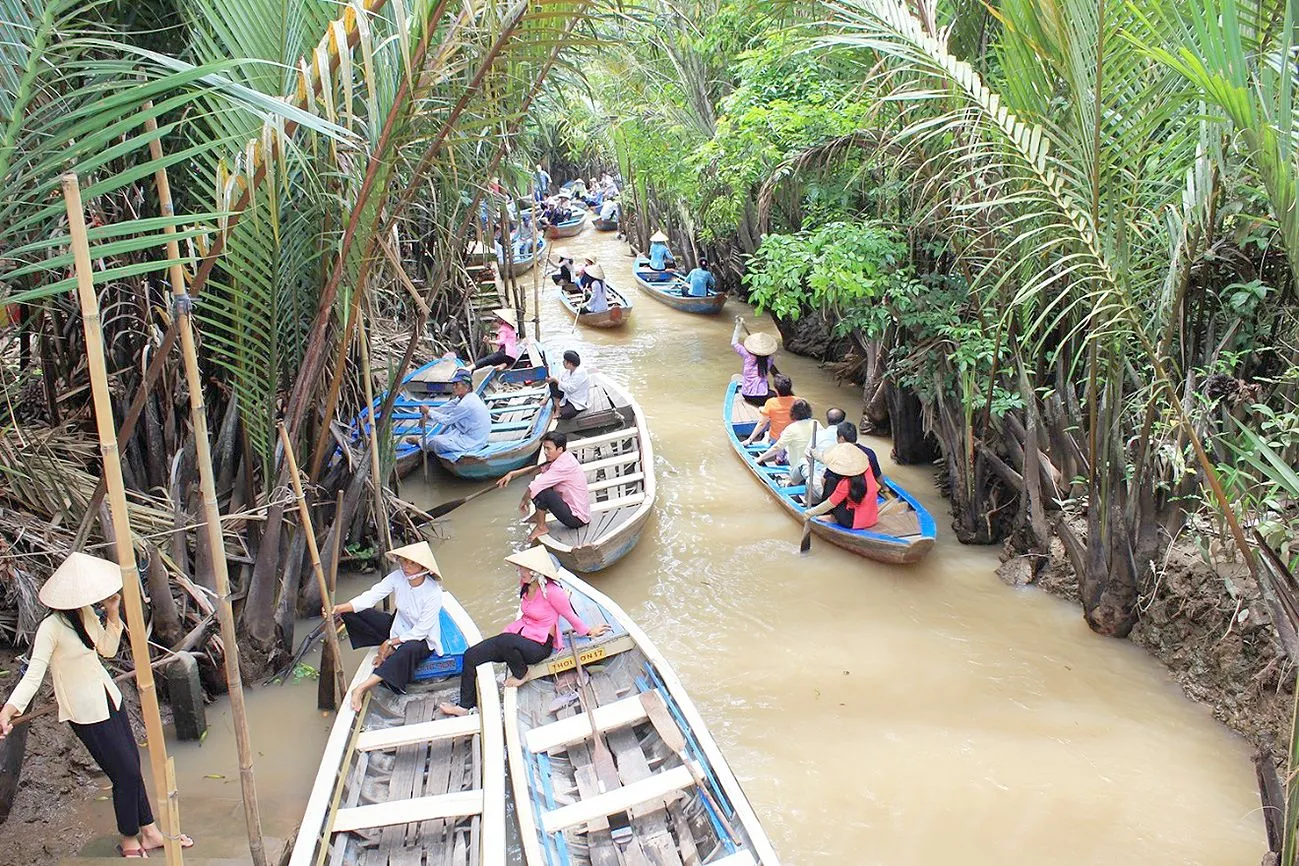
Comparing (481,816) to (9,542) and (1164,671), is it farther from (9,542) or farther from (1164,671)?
(1164,671)

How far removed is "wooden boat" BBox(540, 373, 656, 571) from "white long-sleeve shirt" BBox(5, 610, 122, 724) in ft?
11.7

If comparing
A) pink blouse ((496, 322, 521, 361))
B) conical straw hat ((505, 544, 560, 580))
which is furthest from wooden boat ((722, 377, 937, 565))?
pink blouse ((496, 322, 521, 361))

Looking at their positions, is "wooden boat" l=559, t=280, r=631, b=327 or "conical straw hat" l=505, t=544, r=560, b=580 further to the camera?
"wooden boat" l=559, t=280, r=631, b=327

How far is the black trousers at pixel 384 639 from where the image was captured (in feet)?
16.1

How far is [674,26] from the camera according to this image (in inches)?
444

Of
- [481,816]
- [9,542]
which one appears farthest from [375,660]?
[9,542]

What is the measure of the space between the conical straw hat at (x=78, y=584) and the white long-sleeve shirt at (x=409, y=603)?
5.07ft

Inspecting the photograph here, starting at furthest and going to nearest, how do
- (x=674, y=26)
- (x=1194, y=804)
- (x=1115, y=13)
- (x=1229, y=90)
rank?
(x=674, y=26)
(x=1194, y=804)
(x=1115, y=13)
(x=1229, y=90)

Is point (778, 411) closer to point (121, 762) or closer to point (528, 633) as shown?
point (528, 633)

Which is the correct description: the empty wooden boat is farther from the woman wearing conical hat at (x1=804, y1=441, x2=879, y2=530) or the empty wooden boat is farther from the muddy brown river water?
the woman wearing conical hat at (x1=804, y1=441, x2=879, y2=530)

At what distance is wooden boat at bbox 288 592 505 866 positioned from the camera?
3.89 metres

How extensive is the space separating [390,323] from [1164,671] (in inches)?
282

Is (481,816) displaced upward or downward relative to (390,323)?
downward

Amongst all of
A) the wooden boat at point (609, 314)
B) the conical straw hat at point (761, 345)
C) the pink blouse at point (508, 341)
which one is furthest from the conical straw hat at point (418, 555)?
the wooden boat at point (609, 314)
